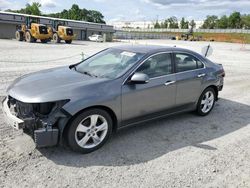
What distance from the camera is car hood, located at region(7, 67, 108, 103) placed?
3.60 meters

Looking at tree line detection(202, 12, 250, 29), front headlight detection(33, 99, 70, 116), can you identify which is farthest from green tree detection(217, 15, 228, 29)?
front headlight detection(33, 99, 70, 116)

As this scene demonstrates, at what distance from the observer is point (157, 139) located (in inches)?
180

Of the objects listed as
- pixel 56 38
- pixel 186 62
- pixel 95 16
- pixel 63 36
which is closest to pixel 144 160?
pixel 186 62

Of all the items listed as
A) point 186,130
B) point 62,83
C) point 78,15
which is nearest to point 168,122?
point 186,130

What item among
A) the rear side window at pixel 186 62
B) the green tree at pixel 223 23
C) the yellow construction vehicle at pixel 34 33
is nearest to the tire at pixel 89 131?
the rear side window at pixel 186 62

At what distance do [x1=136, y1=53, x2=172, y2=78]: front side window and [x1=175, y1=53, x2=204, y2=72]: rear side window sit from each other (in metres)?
0.22

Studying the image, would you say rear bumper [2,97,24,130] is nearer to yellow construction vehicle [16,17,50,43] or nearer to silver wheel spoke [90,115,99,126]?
silver wheel spoke [90,115,99,126]

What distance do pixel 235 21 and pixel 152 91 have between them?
397 feet

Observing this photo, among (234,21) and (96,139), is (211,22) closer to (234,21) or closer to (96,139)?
(234,21)

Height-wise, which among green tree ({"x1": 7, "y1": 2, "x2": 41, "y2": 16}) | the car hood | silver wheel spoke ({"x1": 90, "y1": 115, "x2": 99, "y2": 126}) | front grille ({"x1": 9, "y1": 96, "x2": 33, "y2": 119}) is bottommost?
silver wheel spoke ({"x1": 90, "y1": 115, "x2": 99, "y2": 126})

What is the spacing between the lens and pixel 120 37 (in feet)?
207

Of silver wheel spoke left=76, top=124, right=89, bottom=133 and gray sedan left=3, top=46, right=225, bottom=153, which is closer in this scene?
gray sedan left=3, top=46, right=225, bottom=153

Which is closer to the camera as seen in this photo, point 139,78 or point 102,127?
point 102,127

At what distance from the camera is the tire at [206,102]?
5.75 m
